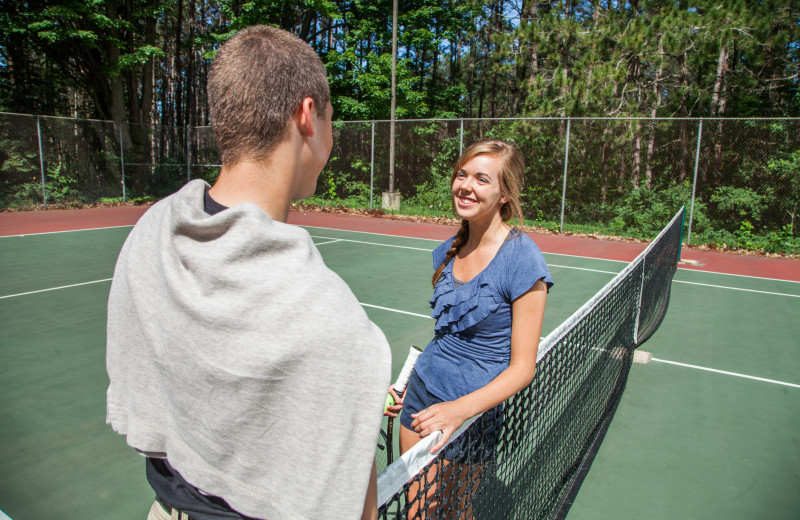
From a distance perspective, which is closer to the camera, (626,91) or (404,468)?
(404,468)

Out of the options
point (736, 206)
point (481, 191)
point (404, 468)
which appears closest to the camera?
point (404, 468)

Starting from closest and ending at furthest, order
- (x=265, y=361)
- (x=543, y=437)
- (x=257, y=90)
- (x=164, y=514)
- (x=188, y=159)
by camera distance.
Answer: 1. (x=265, y=361)
2. (x=257, y=90)
3. (x=164, y=514)
4. (x=543, y=437)
5. (x=188, y=159)

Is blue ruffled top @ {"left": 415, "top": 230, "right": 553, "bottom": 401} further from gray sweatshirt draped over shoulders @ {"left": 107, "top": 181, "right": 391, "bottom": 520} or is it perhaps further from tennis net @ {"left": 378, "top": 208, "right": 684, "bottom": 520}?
gray sweatshirt draped over shoulders @ {"left": 107, "top": 181, "right": 391, "bottom": 520}

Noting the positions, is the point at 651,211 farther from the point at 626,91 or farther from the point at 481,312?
the point at 481,312

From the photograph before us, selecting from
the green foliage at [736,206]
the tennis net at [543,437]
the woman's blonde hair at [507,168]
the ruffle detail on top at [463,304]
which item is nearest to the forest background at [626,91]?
the green foliage at [736,206]

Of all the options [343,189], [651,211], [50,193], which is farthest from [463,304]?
[50,193]

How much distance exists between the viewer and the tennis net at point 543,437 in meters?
1.65

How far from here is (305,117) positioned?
918 mm

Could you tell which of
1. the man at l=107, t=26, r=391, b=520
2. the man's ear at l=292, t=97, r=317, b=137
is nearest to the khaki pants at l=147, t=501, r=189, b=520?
the man at l=107, t=26, r=391, b=520

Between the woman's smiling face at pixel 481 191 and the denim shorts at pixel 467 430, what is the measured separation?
2.29ft

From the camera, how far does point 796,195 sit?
479 inches

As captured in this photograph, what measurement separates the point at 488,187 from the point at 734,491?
99.5 inches

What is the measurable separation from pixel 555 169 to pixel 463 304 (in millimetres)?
14316

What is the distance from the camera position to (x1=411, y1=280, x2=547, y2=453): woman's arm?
1663 mm
